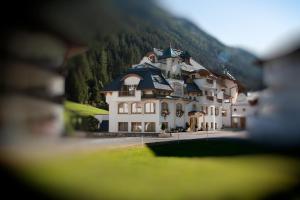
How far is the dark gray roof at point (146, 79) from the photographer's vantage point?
4.49 m

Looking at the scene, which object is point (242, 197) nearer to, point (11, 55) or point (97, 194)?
point (97, 194)

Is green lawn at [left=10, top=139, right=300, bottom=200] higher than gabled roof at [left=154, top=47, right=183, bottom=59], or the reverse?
gabled roof at [left=154, top=47, right=183, bottom=59]

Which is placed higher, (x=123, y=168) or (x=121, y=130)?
(x=121, y=130)

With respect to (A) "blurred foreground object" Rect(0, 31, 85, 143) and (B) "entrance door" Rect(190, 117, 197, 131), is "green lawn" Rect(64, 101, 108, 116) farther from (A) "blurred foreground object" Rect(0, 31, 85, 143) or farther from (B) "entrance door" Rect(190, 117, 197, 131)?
(B) "entrance door" Rect(190, 117, 197, 131)

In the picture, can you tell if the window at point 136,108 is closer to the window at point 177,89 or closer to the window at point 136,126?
the window at point 136,126

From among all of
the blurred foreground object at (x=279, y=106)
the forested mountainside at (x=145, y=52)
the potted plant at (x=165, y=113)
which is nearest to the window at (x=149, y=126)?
the potted plant at (x=165, y=113)

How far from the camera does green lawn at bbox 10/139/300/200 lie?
3.07m

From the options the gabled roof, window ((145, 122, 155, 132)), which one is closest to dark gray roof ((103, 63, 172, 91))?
the gabled roof

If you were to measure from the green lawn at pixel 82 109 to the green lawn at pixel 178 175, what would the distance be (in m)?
0.33

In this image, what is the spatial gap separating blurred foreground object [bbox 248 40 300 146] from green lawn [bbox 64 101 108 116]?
1433mm

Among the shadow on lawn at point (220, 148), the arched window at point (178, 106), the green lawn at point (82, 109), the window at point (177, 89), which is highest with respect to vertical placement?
the window at point (177, 89)

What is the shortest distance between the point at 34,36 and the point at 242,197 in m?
2.14

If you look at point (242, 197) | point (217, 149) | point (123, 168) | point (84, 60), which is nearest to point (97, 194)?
point (123, 168)

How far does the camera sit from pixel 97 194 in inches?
122
